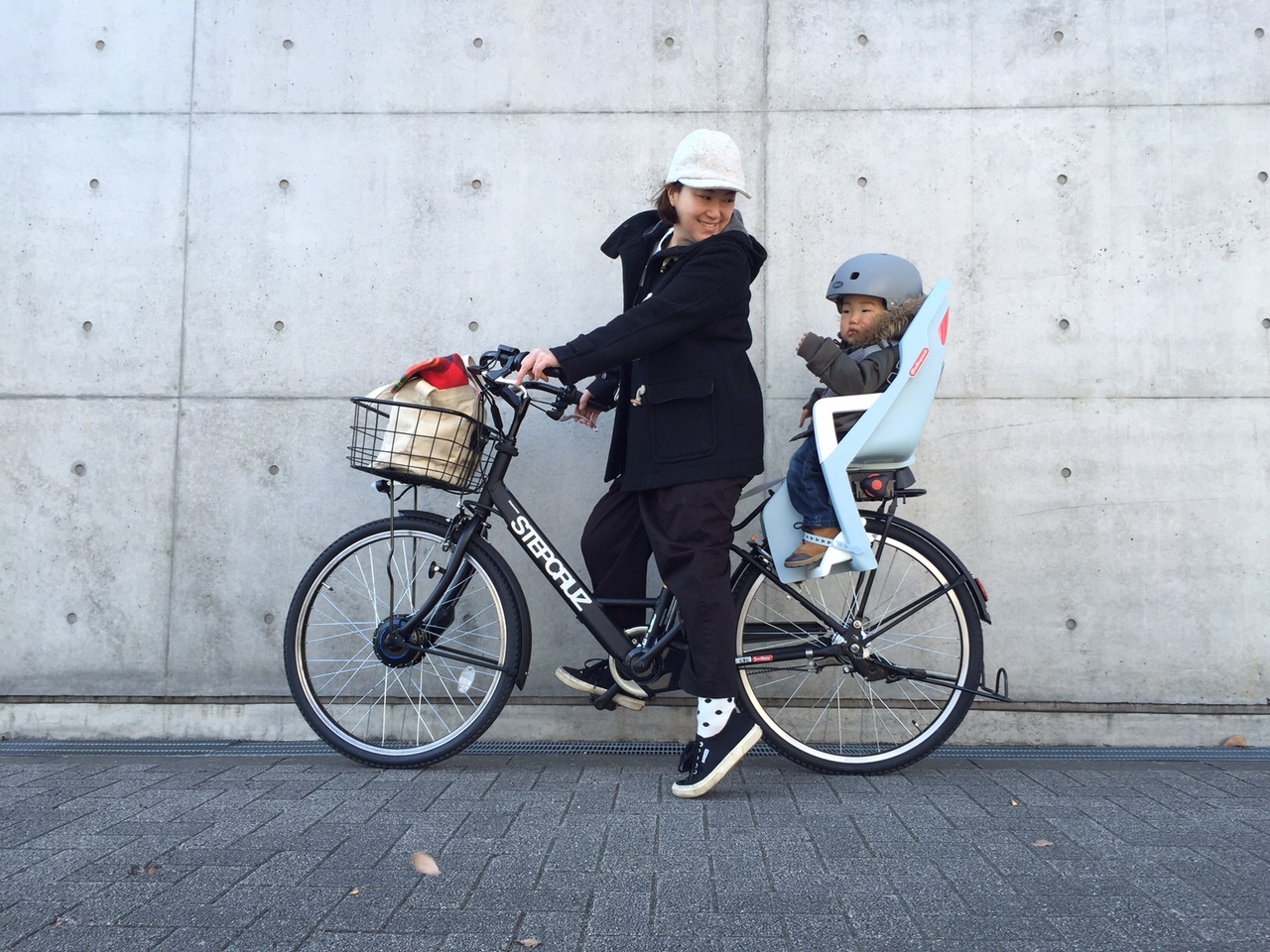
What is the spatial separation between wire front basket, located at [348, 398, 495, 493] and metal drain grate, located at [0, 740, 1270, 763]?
1.19 metres

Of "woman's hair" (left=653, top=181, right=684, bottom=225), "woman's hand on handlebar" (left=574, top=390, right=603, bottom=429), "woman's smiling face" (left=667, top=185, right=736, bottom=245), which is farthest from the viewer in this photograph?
"woman's hand on handlebar" (left=574, top=390, right=603, bottom=429)

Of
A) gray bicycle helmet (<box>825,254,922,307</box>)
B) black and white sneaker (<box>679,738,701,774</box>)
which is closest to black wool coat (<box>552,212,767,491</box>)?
gray bicycle helmet (<box>825,254,922,307</box>)

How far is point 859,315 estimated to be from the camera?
11.2 feet

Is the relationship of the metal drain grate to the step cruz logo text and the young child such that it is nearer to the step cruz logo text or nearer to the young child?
the step cruz logo text

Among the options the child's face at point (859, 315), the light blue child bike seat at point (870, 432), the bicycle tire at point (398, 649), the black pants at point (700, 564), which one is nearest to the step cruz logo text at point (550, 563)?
the bicycle tire at point (398, 649)

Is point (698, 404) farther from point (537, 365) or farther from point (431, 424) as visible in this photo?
point (431, 424)

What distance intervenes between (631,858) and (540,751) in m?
1.35

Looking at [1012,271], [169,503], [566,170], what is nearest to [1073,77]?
[1012,271]

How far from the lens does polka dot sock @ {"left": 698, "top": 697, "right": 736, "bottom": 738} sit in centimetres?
314

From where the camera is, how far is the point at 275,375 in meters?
4.10

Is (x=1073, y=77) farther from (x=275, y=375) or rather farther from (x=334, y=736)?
(x=334, y=736)

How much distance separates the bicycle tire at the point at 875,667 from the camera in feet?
11.0

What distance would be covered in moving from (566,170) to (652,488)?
1.62 metres

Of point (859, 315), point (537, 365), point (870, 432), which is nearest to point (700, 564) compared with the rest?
point (870, 432)
